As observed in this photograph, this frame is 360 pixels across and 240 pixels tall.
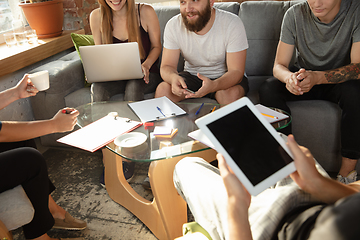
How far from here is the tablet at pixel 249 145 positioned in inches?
27.0

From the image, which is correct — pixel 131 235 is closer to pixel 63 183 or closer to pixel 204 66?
pixel 63 183

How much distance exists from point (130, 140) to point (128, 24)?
3.77 ft

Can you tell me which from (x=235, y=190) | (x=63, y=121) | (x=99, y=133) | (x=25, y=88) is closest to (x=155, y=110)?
A: (x=99, y=133)

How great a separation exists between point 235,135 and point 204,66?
132 cm

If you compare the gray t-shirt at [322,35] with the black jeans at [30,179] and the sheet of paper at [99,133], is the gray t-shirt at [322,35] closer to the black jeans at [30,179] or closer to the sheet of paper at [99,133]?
the sheet of paper at [99,133]

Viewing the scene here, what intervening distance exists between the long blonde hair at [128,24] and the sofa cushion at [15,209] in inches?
51.6

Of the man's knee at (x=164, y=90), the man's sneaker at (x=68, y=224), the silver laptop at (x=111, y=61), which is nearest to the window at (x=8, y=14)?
the silver laptop at (x=111, y=61)

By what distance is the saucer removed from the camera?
3.90 ft

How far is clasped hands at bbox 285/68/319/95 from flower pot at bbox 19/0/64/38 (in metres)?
2.03

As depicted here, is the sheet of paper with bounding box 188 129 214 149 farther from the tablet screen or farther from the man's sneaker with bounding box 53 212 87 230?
the man's sneaker with bounding box 53 212 87 230

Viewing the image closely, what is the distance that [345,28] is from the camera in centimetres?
167

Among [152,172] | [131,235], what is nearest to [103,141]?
[152,172]

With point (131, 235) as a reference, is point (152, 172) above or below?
above

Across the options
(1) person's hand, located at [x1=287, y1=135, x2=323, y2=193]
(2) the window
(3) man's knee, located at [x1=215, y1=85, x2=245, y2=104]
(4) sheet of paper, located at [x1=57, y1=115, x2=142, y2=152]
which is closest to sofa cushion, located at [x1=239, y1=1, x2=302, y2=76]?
(3) man's knee, located at [x1=215, y1=85, x2=245, y2=104]
